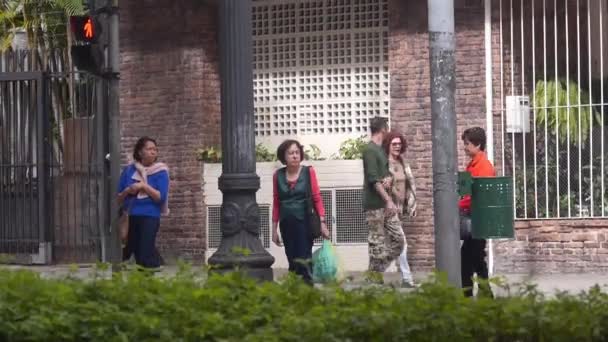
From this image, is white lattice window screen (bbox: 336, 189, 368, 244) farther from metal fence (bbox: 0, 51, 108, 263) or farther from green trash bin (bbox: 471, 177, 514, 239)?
green trash bin (bbox: 471, 177, 514, 239)

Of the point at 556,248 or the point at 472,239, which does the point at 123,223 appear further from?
the point at 556,248

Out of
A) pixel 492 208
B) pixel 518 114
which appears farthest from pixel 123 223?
pixel 518 114

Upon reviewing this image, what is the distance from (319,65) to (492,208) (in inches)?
299

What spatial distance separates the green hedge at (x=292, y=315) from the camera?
6875 millimetres

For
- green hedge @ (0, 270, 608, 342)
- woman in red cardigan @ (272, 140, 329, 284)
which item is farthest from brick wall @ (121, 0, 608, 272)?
green hedge @ (0, 270, 608, 342)

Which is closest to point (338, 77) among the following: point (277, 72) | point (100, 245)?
point (277, 72)

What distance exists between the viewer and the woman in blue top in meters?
14.2

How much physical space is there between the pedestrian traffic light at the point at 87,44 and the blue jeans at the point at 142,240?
154cm

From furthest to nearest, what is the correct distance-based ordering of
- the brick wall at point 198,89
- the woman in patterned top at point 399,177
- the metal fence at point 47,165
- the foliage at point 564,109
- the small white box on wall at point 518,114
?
the metal fence at point 47,165
the brick wall at point 198,89
the small white box on wall at point 518,114
the foliage at point 564,109
the woman in patterned top at point 399,177

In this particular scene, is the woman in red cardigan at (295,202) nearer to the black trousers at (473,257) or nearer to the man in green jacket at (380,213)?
the man in green jacket at (380,213)

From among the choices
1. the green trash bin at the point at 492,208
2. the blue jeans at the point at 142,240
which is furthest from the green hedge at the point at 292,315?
the blue jeans at the point at 142,240

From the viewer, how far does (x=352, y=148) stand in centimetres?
1962

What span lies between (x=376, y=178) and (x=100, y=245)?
19.2 ft

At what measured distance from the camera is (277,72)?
66.7 feet
